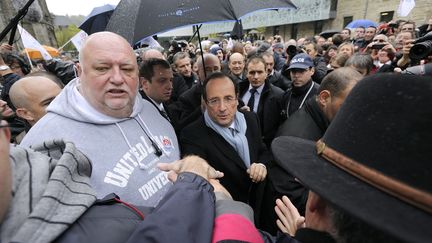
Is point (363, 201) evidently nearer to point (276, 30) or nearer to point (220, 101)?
point (220, 101)

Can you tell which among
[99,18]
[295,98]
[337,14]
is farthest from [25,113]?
[337,14]

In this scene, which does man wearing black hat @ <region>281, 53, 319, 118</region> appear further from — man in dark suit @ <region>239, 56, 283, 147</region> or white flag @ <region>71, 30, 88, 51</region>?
white flag @ <region>71, 30, 88, 51</region>

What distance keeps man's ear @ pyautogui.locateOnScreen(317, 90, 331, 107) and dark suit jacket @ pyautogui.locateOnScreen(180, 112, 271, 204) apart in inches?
26.6

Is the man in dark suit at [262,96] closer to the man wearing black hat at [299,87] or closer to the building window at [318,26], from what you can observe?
the man wearing black hat at [299,87]

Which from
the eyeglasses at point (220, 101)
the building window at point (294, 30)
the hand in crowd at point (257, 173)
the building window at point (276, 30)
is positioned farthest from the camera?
the building window at point (276, 30)

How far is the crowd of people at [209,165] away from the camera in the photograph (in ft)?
2.00

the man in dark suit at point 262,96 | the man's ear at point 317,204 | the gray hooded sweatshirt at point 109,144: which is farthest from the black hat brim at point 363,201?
the man in dark suit at point 262,96

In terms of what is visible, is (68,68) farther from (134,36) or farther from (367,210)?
(367,210)

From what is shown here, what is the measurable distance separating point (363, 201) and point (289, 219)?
2.98 feet

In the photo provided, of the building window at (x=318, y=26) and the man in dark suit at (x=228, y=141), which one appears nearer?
the man in dark suit at (x=228, y=141)

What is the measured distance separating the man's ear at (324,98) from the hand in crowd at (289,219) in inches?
37.3

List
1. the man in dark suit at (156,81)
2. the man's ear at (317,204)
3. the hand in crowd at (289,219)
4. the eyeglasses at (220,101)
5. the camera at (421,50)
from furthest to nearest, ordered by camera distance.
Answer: the man in dark suit at (156,81) < the camera at (421,50) < the eyeglasses at (220,101) < the hand in crowd at (289,219) < the man's ear at (317,204)

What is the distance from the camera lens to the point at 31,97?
2.11 metres

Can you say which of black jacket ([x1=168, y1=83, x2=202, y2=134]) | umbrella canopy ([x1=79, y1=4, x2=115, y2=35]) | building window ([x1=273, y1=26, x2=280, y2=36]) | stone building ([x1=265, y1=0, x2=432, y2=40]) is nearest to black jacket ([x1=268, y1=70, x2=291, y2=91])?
black jacket ([x1=168, y1=83, x2=202, y2=134])
